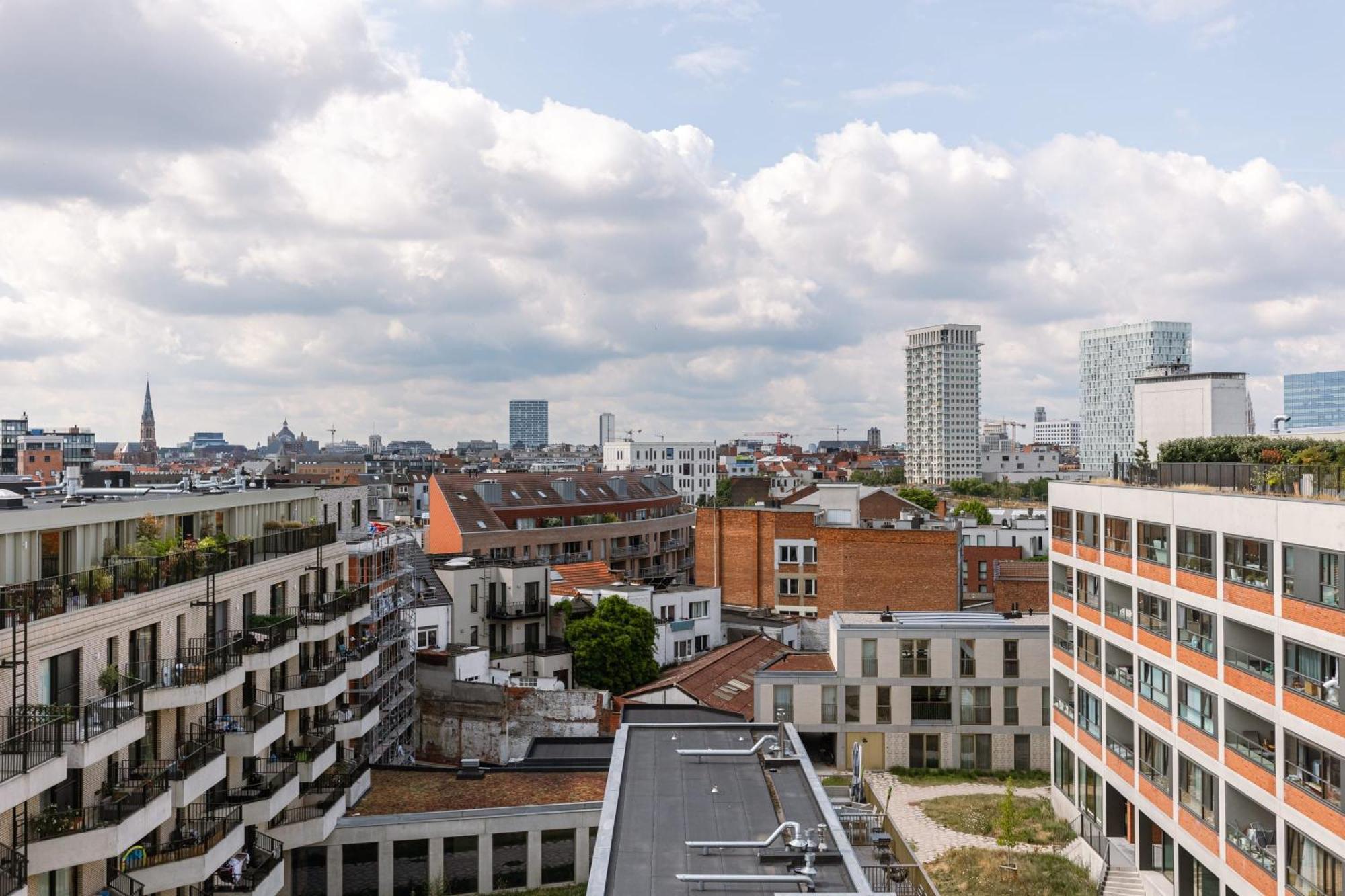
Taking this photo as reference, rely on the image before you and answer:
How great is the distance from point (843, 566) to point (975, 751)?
20501 mm

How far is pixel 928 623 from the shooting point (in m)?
46.9

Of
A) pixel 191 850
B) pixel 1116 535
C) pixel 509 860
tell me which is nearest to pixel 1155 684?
pixel 1116 535

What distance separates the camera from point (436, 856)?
1251 inches

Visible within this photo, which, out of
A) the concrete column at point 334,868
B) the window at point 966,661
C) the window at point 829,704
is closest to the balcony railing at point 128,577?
the concrete column at point 334,868

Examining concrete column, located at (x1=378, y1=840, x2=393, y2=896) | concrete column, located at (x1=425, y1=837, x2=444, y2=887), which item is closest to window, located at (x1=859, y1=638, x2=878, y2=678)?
concrete column, located at (x1=425, y1=837, x2=444, y2=887)

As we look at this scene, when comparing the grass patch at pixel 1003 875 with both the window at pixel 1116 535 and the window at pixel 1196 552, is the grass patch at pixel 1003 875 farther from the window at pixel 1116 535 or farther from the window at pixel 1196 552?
the window at pixel 1196 552

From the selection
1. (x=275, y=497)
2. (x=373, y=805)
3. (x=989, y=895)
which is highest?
(x=275, y=497)

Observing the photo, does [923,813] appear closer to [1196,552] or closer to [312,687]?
[1196,552]

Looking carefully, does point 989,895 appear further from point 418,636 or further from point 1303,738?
point 418,636

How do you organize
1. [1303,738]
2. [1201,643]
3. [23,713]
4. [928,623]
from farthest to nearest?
[928,623], [1201,643], [1303,738], [23,713]

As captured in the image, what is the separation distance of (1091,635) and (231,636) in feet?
97.5

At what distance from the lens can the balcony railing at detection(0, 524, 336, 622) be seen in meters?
19.3

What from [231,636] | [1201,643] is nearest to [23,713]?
[231,636]

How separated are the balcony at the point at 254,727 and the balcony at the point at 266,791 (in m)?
0.70
